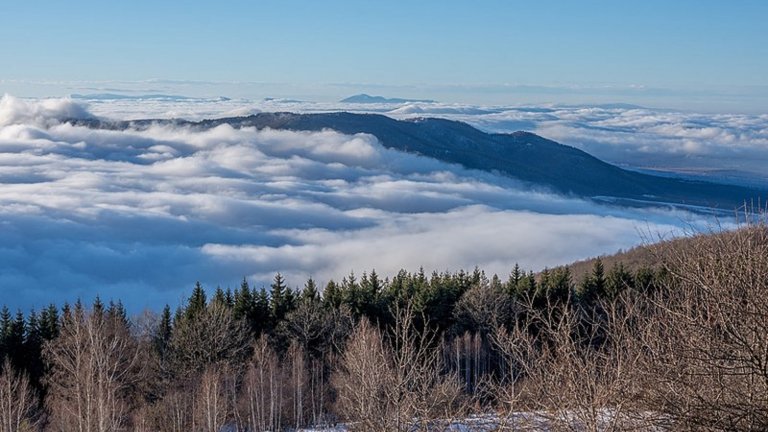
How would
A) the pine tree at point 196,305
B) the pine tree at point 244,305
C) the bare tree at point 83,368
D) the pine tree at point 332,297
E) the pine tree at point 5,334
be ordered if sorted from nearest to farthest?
the bare tree at point 83,368 < the pine tree at point 5,334 < the pine tree at point 196,305 < the pine tree at point 244,305 < the pine tree at point 332,297

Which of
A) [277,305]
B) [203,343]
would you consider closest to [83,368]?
[203,343]

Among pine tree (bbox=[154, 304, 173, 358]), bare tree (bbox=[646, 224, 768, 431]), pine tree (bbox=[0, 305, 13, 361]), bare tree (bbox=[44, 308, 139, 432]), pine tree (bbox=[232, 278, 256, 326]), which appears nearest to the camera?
bare tree (bbox=[646, 224, 768, 431])

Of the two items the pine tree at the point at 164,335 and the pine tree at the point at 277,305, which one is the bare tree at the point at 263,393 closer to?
the pine tree at the point at 277,305

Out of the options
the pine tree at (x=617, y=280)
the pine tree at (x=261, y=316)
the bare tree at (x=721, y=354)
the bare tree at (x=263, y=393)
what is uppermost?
the bare tree at (x=721, y=354)

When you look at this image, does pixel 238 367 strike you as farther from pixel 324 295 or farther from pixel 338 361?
pixel 324 295

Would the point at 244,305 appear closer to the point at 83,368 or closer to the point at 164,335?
the point at 164,335

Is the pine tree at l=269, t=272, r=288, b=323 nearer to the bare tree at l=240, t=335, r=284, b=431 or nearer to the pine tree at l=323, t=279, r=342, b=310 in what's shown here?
the pine tree at l=323, t=279, r=342, b=310

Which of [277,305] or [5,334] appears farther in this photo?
[277,305]

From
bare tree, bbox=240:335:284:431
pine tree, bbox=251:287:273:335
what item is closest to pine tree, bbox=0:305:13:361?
bare tree, bbox=240:335:284:431

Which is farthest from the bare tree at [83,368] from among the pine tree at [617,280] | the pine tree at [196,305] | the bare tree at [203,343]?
the pine tree at [617,280]
